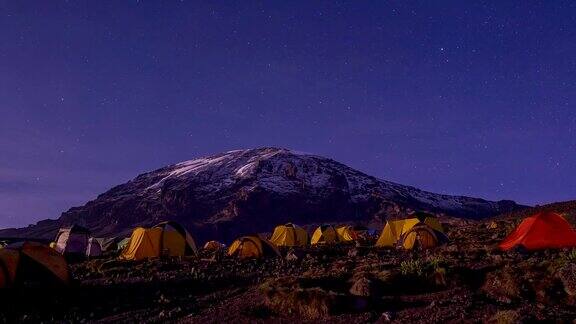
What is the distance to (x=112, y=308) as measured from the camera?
15.0 meters

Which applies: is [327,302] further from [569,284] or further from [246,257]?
[246,257]

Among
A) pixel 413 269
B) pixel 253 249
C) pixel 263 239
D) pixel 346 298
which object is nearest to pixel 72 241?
pixel 253 249

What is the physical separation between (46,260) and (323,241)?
33.9 m

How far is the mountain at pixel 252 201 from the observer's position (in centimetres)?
12950

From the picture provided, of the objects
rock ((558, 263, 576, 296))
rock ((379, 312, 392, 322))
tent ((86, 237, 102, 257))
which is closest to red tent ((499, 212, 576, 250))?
rock ((558, 263, 576, 296))

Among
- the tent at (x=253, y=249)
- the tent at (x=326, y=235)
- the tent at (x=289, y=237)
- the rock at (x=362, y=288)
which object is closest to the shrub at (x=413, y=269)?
the rock at (x=362, y=288)

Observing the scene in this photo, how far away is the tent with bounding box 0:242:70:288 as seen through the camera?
636 inches

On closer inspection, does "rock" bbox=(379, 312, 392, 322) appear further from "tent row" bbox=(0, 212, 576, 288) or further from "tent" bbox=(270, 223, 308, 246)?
"tent" bbox=(270, 223, 308, 246)

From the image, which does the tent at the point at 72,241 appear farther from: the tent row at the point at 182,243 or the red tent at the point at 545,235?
the red tent at the point at 545,235

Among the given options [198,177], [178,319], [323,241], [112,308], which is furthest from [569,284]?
[198,177]

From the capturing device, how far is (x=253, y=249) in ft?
92.7

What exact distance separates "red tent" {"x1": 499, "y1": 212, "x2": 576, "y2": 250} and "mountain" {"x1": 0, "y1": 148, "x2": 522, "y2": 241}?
317ft

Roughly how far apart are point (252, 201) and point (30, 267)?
119685 millimetres

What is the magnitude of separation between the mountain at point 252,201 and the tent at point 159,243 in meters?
83.6
